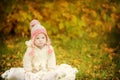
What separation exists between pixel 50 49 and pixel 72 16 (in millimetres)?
2242

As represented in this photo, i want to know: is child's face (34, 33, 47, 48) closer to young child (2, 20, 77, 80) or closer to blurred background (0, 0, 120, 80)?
young child (2, 20, 77, 80)

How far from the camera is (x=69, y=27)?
7.55 meters

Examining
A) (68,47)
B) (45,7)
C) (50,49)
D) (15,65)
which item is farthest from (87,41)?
(50,49)

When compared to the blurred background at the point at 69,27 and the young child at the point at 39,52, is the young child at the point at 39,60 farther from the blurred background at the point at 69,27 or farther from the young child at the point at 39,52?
the blurred background at the point at 69,27

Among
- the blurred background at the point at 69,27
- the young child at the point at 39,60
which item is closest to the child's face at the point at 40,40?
the young child at the point at 39,60

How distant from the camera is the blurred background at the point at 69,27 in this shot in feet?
22.4

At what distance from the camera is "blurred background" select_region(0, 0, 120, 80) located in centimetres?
683

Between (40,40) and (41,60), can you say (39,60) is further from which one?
(40,40)

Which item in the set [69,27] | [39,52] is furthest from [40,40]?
[69,27]

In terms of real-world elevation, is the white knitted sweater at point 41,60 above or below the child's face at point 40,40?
below

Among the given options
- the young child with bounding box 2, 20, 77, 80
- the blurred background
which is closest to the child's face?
the young child with bounding box 2, 20, 77, 80

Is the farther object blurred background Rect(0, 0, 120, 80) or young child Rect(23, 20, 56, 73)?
blurred background Rect(0, 0, 120, 80)

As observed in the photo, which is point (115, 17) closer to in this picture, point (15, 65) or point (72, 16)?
point (72, 16)

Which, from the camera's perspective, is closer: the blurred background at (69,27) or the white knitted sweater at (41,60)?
the white knitted sweater at (41,60)
